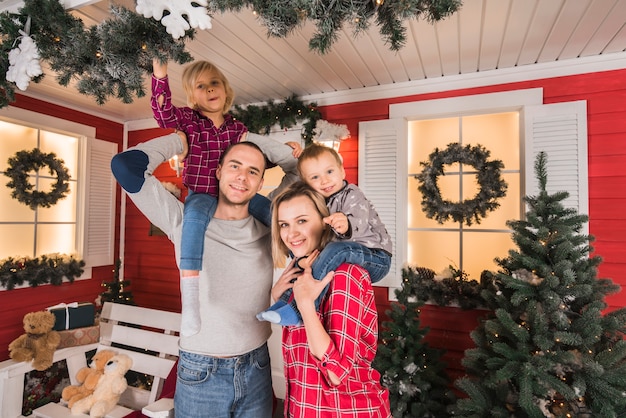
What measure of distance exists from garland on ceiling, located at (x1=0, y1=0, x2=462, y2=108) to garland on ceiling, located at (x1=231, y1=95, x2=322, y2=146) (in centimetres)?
221

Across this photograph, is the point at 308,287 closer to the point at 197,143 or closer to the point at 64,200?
the point at 197,143

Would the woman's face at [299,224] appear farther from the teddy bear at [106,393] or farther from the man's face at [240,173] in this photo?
the teddy bear at [106,393]

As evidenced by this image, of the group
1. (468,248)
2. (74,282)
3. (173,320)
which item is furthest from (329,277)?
(74,282)

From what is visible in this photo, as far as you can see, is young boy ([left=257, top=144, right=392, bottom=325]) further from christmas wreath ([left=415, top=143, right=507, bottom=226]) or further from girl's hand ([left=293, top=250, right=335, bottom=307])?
christmas wreath ([left=415, top=143, right=507, bottom=226])

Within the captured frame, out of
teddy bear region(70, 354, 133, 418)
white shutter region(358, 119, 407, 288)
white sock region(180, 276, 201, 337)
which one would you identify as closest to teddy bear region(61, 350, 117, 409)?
teddy bear region(70, 354, 133, 418)

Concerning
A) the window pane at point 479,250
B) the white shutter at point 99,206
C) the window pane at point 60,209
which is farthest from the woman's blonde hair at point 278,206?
the white shutter at point 99,206

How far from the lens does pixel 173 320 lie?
2408mm

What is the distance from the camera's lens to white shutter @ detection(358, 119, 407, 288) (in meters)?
3.26

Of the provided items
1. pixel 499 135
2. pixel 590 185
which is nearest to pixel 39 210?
pixel 499 135

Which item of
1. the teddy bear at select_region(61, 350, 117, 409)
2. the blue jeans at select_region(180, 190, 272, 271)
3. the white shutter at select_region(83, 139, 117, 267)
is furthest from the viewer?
the white shutter at select_region(83, 139, 117, 267)

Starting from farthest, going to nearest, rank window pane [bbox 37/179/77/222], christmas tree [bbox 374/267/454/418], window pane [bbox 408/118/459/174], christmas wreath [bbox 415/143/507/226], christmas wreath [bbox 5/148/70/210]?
window pane [bbox 408/118/459/174] < window pane [bbox 37/179/77/222] < christmas wreath [bbox 5/148/70/210] < christmas wreath [bbox 415/143/507/226] < christmas tree [bbox 374/267/454/418]

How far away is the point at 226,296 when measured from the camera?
126 centimetres

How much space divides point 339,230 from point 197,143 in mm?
624

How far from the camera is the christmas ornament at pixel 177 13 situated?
101cm
